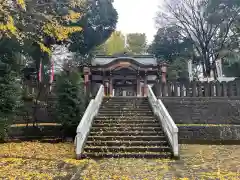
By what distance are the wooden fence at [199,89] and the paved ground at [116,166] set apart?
15.6 ft

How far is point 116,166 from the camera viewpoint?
732 cm

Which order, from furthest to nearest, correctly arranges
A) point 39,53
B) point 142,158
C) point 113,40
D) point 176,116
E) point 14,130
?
point 113,40, point 39,53, point 176,116, point 14,130, point 142,158

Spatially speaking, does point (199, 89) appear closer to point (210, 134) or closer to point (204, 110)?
point (204, 110)

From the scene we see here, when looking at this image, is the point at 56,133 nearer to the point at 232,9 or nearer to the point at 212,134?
the point at 212,134

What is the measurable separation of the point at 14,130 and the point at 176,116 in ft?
25.9

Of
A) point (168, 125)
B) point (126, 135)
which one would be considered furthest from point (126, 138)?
point (168, 125)

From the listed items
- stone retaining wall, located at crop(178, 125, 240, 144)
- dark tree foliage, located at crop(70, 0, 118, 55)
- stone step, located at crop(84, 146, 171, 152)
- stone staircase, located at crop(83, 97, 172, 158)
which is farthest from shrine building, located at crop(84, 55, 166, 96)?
stone step, located at crop(84, 146, 171, 152)

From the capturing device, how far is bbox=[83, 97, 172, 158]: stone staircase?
28.7 feet

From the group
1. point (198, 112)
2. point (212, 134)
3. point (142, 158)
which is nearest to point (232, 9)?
point (198, 112)

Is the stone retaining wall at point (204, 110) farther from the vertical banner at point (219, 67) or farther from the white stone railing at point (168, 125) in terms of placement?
the vertical banner at point (219, 67)

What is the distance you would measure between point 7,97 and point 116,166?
6277 millimetres

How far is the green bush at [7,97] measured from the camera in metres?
10.7

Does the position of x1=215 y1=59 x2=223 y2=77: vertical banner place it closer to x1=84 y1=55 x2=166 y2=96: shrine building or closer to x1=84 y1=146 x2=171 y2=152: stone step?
x1=84 y1=55 x2=166 y2=96: shrine building

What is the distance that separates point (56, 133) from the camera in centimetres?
1230
